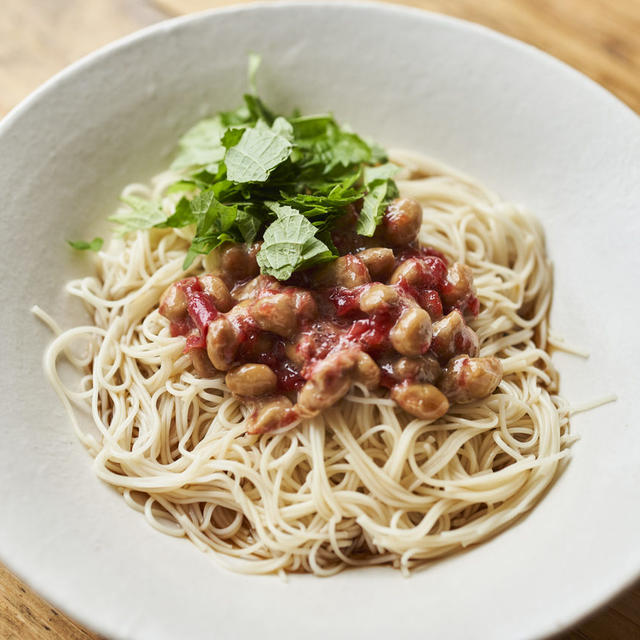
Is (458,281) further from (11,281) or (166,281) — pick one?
(11,281)

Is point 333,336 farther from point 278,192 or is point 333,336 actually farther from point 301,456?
point 278,192

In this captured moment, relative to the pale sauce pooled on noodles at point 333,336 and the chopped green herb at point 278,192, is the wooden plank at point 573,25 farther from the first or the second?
the pale sauce pooled on noodles at point 333,336

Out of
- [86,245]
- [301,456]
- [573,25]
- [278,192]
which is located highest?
[573,25]

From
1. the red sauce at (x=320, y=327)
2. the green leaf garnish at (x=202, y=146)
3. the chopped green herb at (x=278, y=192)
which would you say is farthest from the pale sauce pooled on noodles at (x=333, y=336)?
the green leaf garnish at (x=202, y=146)

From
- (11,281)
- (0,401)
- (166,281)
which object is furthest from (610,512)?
(11,281)

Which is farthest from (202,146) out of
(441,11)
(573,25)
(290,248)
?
(573,25)

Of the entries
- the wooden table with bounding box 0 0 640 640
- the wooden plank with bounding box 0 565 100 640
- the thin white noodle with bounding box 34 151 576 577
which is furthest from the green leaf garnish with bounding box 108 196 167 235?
the wooden plank with bounding box 0 565 100 640

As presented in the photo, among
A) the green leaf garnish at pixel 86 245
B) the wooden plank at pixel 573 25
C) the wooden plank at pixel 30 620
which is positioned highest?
the wooden plank at pixel 573 25
